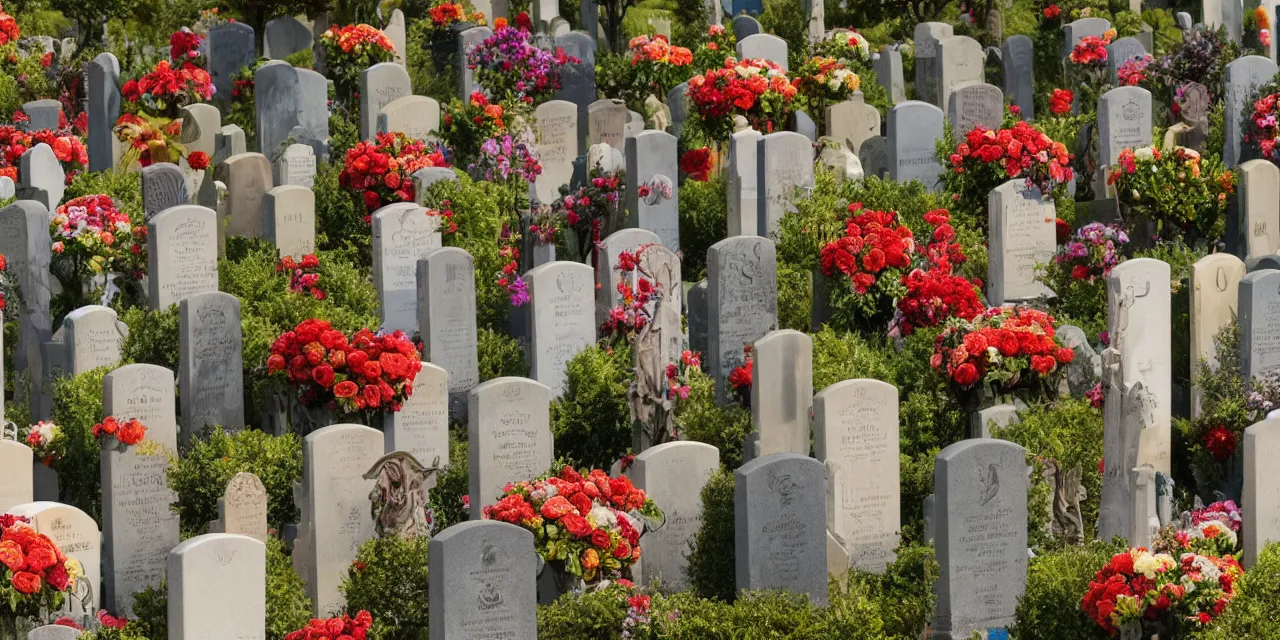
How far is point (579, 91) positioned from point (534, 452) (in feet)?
26.3

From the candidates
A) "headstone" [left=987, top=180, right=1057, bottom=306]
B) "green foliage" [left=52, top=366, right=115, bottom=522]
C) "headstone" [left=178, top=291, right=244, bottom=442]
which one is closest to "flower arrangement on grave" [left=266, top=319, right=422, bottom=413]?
"headstone" [left=178, top=291, right=244, bottom=442]

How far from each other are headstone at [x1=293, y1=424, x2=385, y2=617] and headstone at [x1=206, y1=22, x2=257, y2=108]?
961 centimetres

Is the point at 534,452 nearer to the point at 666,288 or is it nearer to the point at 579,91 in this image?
the point at 666,288

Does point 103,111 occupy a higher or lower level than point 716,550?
higher

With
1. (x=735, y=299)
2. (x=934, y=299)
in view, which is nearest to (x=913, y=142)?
(x=934, y=299)

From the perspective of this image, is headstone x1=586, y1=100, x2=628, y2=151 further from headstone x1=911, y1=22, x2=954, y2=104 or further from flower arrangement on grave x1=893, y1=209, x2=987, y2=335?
flower arrangement on grave x1=893, y1=209, x2=987, y2=335

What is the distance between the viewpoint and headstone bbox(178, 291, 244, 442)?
1573 cm

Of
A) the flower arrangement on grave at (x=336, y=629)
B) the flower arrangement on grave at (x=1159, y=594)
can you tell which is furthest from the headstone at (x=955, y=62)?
the flower arrangement on grave at (x=336, y=629)

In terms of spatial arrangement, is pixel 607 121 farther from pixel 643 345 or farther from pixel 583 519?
pixel 583 519

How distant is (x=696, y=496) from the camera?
1428 centimetres

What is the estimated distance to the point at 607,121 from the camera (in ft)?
68.1

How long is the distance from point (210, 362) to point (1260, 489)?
6.58 meters

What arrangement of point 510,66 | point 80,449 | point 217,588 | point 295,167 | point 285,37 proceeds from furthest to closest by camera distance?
point 285,37 < point 510,66 < point 295,167 < point 80,449 < point 217,588

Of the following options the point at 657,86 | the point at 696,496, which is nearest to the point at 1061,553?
the point at 696,496
